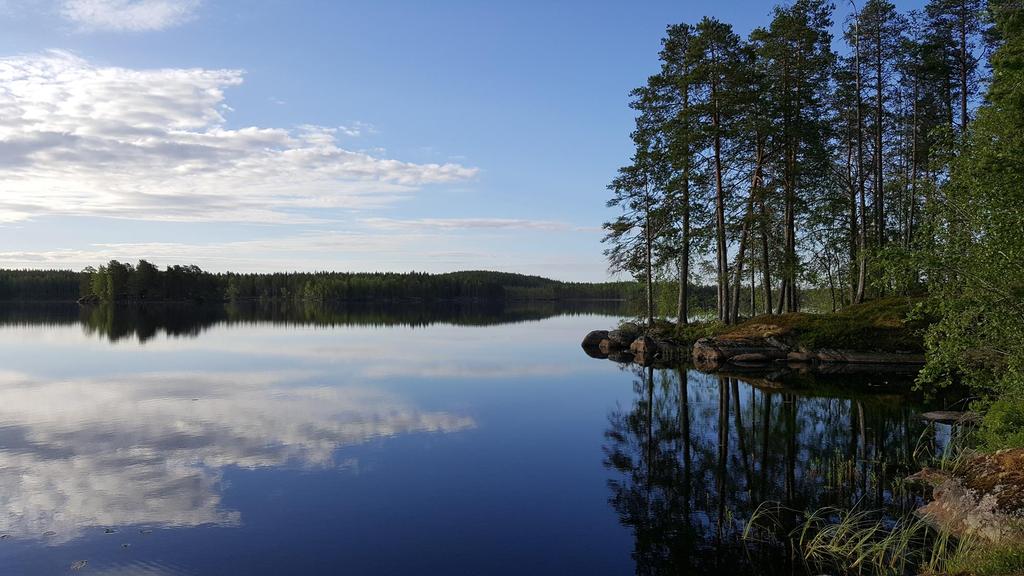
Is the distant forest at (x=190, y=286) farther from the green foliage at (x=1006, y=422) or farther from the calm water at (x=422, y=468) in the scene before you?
the green foliage at (x=1006, y=422)

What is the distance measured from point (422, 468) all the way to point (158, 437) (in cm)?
774

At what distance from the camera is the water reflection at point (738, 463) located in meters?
10.2

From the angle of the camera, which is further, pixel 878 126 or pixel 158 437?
pixel 878 126

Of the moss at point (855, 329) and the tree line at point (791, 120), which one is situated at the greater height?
the tree line at point (791, 120)

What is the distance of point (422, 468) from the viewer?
47.0 ft

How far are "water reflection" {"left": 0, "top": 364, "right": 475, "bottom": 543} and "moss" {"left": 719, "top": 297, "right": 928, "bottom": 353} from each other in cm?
2107

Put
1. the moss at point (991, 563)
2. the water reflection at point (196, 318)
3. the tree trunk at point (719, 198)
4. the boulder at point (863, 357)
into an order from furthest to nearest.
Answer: the water reflection at point (196, 318) → the tree trunk at point (719, 198) → the boulder at point (863, 357) → the moss at point (991, 563)

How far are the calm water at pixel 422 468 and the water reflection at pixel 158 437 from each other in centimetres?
8

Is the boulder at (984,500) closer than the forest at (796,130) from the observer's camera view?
Yes

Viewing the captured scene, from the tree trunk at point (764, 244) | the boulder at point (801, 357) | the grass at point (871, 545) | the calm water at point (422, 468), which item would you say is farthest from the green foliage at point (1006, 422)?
the tree trunk at point (764, 244)

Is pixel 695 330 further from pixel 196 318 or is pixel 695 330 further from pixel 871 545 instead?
pixel 196 318

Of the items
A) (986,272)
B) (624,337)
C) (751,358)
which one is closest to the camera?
(986,272)

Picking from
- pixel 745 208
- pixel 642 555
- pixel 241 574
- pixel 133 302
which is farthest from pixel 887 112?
pixel 133 302

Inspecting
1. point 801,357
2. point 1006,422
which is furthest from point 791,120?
point 1006,422
